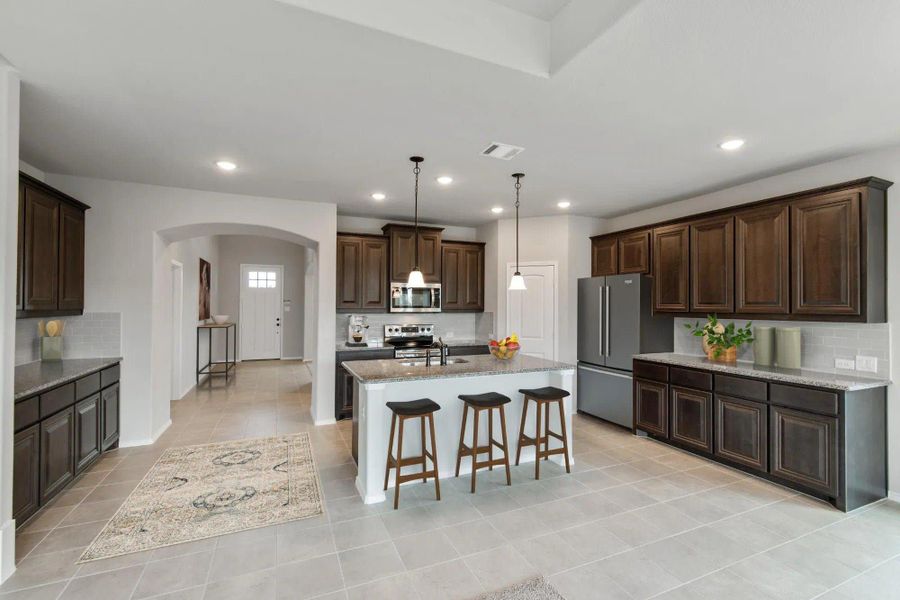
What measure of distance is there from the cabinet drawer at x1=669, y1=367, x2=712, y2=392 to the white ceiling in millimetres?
1862

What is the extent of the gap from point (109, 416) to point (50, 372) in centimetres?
83

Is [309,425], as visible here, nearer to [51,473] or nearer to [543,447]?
[51,473]

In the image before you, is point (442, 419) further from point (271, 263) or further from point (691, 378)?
point (271, 263)

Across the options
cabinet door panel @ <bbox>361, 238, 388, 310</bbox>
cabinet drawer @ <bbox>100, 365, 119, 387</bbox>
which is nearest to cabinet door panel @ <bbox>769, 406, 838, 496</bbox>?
cabinet door panel @ <bbox>361, 238, 388, 310</bbox>

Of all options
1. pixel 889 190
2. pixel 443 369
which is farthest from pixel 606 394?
pixel 889 190

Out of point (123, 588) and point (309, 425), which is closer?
point (123, 588)

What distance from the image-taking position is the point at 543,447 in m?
3.94

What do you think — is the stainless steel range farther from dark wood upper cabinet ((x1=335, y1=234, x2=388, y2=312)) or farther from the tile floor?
the tile floor

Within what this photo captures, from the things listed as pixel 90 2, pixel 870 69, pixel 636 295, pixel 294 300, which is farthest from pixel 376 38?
pixel 294 300

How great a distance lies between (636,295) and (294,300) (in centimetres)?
788

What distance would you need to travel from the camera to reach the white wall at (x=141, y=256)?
4.14 metres

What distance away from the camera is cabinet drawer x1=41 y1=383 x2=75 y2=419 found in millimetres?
2850

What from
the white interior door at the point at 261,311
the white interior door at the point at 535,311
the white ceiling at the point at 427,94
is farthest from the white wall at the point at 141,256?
the white interior door at the point at 261,311

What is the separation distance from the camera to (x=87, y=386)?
3.49 meters
